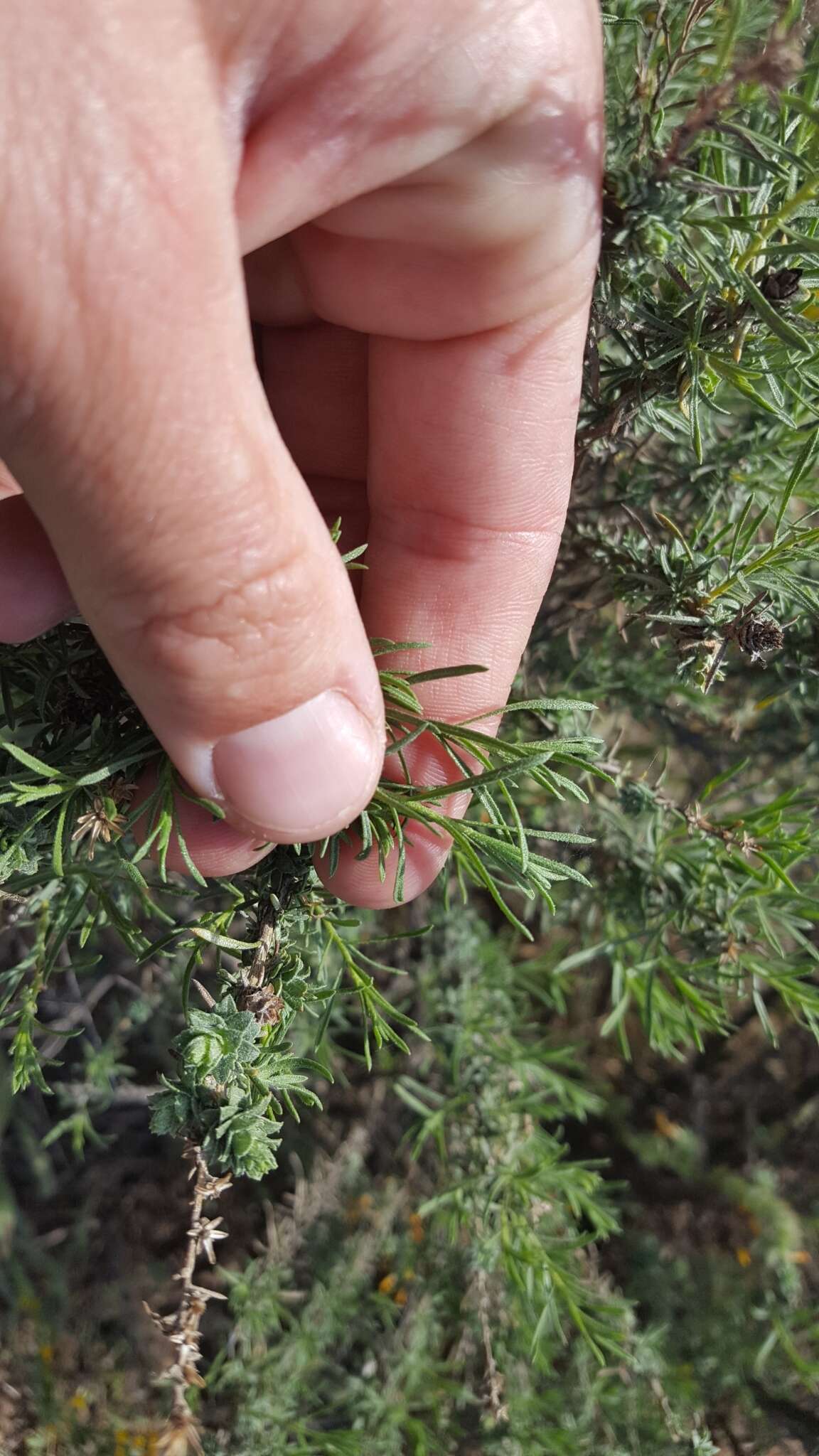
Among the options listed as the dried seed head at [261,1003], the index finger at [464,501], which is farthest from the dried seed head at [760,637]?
the dried seed head at [261,1003]

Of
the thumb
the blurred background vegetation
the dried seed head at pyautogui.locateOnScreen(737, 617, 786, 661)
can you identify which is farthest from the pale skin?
the dried seed head at pyautogui.locateOnScreen(737, 617, 786, 661)

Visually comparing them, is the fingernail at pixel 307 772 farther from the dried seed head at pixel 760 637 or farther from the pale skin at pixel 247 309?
the dried seed head at pixel 760 637

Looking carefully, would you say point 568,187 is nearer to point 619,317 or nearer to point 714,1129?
point 619,317

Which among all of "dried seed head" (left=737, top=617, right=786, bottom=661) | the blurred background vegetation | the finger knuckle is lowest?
the blurred background vegetation

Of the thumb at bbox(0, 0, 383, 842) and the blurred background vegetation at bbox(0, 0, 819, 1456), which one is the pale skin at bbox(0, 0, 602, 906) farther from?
the blurred background vegetation at bbox(0, 0, 819, 1456)

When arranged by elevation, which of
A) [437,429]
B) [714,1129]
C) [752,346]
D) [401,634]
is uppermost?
[752,346]

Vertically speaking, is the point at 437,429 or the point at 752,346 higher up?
the point at 752,346

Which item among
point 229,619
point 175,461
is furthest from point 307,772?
point 175,461

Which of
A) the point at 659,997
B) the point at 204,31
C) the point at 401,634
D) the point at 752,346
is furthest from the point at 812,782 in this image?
the point at 204,31
